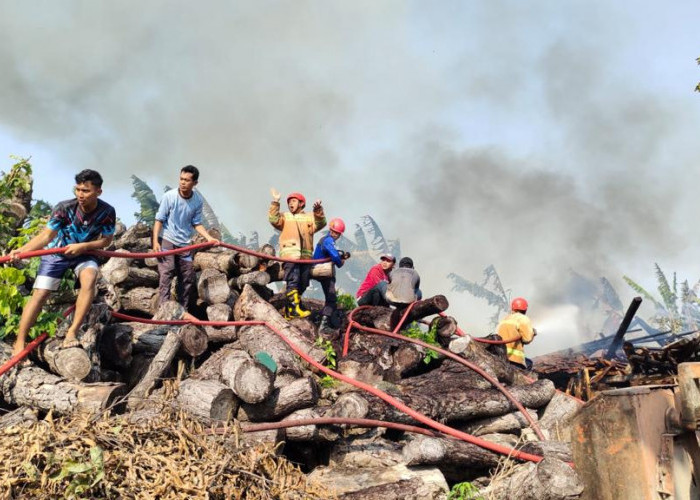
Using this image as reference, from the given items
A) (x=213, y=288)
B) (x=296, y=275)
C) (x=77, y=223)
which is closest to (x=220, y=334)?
(x=213, y=288)

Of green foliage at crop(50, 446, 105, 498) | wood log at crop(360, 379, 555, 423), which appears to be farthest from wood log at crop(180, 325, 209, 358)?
green foliage at crop(50, 446, 105, 498)

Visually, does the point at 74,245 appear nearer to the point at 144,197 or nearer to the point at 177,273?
the point at 177,273

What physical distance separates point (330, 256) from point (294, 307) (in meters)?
1.03

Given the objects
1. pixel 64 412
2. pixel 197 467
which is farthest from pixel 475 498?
pixel 64 412

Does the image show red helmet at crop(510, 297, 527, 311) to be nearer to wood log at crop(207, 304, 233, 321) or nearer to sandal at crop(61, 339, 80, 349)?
wood log at crop(207, 304, 233, 321)

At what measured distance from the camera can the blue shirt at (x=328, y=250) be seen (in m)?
10.3

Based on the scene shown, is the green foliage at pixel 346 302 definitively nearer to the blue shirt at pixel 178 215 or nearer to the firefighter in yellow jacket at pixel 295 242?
the firefighter in yellow jacket at pixel 295 242

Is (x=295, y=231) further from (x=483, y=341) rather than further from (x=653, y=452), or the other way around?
(x=653, y=452)

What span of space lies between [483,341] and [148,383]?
576cm

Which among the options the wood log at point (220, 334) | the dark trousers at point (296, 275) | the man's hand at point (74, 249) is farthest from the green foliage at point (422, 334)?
the man's hand at point (74, 249)

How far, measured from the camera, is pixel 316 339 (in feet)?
32.1

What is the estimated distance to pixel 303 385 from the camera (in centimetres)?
718

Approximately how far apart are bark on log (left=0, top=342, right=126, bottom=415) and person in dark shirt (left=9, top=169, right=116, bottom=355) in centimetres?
33

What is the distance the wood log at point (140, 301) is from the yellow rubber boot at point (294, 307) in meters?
2.09
